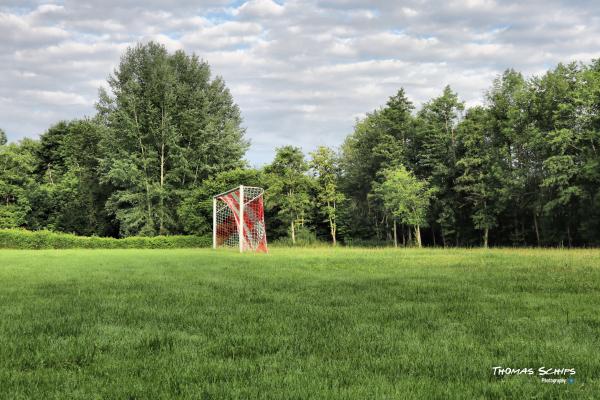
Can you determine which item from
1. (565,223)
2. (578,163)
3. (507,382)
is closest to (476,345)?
(507,382)

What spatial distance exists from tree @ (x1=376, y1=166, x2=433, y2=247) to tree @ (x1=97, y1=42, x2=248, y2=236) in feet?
50.8

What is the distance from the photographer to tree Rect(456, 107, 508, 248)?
3956 centimetres

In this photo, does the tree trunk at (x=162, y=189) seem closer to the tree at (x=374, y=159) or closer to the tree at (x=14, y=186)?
the tree at (x=14, y=186)

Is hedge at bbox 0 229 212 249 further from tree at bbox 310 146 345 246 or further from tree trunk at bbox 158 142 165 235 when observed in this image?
tree at bbox 310 146 345 246

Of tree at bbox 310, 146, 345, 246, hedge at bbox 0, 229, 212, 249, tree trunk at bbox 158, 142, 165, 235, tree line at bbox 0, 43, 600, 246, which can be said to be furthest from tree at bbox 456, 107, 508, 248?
tree trunk at bbox 158, 142, 165, 235

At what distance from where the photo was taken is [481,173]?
1578 inches

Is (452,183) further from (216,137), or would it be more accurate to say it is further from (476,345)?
(476,345)

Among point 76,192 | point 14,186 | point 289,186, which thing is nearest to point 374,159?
point 289,186

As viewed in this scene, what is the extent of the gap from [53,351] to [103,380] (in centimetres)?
117

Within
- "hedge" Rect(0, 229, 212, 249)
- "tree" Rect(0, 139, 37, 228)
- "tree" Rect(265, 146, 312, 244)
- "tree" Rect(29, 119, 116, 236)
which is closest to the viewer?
"hedge" Rect(0, 229, 212, 249)

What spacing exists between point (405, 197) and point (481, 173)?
22.9 feet

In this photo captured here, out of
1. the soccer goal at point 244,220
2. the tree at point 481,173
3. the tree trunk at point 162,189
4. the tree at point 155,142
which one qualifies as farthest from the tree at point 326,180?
the tree trunk at point 162,189

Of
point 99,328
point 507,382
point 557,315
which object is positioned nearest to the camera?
point 507,382

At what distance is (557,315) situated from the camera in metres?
6.11
